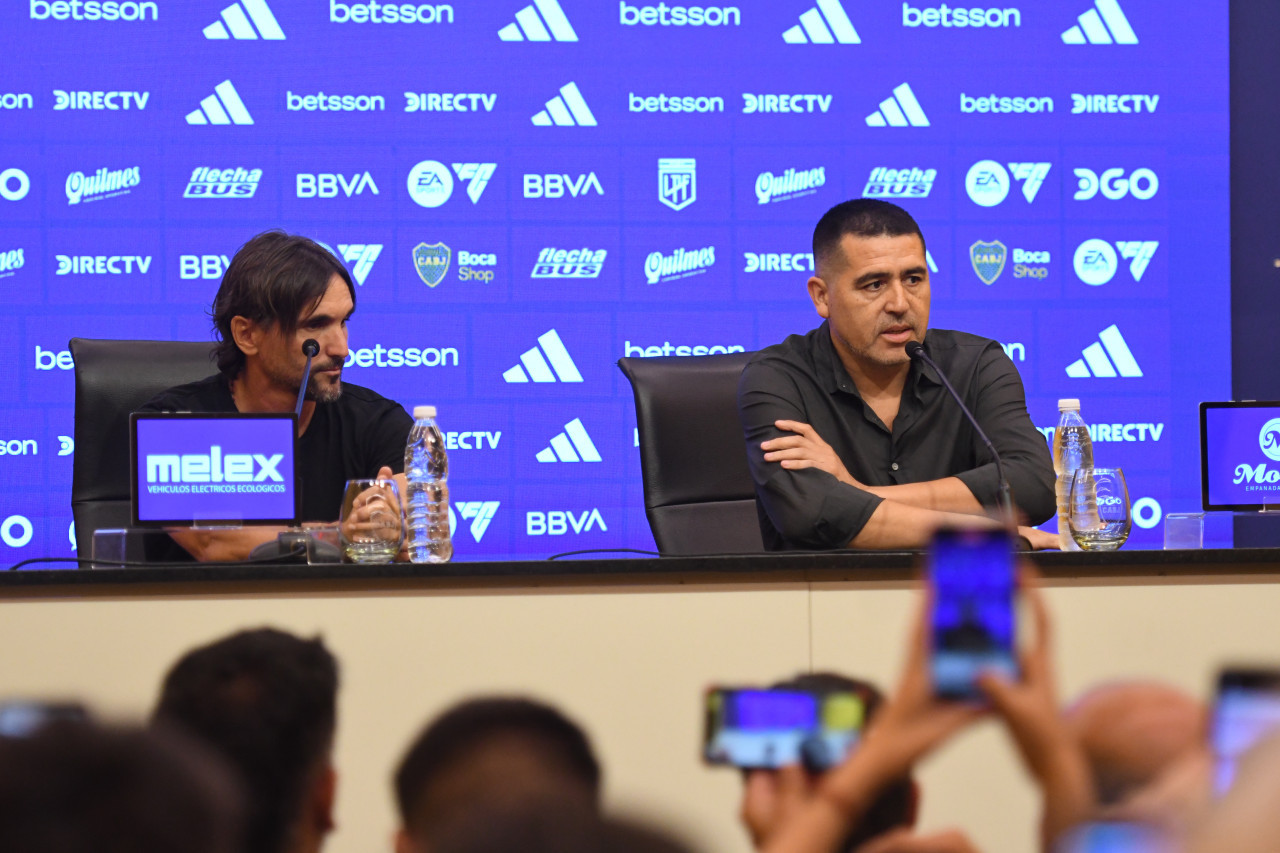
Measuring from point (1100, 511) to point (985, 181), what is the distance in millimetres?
2075

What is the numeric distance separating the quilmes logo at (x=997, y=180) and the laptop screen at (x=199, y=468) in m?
2.72

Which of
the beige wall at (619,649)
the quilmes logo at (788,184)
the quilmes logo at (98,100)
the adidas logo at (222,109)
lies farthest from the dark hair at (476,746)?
the quilmes logo at (98,100)

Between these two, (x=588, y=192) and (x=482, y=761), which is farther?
(x=588, y=192)

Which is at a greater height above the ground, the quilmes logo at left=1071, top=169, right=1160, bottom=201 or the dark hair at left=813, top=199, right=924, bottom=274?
the quilmes logo at left=1071, top=169, right=1160, bottom=201

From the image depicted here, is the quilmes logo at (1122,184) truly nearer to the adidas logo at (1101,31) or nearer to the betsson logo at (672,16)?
the adidas logo at (1101,31)

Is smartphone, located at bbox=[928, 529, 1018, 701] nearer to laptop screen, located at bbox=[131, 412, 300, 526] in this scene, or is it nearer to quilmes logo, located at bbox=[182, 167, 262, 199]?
laptop screen, located at bbox=[131, 412, 300, 526]

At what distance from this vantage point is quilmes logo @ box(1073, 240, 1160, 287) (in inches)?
154

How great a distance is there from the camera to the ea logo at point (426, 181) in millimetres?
3779

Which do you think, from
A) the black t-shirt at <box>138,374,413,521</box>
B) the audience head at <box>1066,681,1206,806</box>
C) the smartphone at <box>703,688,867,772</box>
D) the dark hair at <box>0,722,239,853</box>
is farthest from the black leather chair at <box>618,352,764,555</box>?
the dark hair at <box>0,722,239,853</box>

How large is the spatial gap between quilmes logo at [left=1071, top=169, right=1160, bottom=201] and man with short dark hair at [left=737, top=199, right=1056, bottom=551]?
4.88 ft

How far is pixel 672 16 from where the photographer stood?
380 centimetres

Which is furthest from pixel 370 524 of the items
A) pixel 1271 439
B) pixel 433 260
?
pixel 433 260

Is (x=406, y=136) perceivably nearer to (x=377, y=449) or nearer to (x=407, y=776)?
(x=377, y=449)

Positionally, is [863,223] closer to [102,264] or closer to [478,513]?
[478,513]
